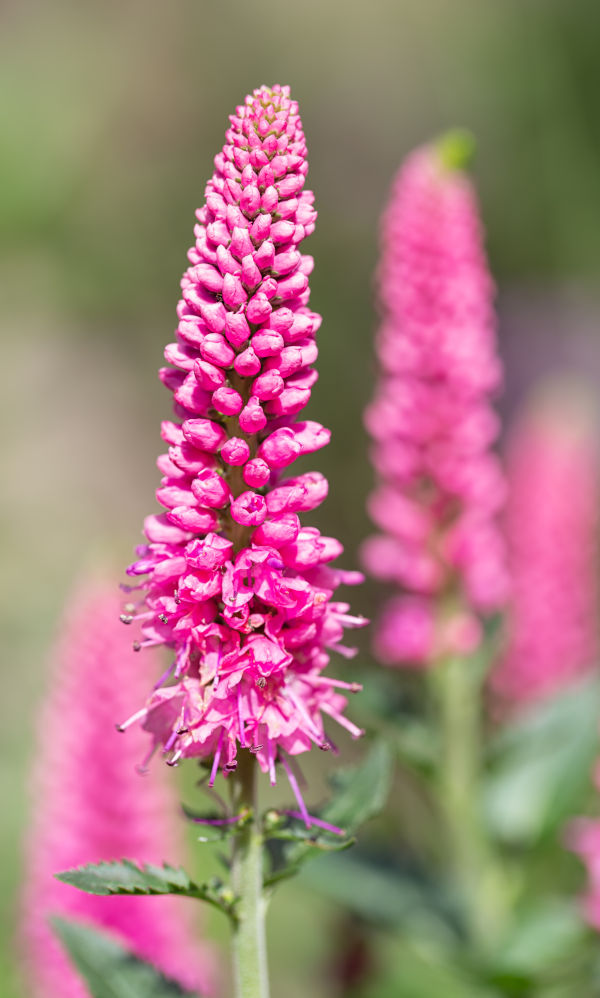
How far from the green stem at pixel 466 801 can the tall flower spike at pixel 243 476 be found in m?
1.51

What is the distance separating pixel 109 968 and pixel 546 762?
1.88 meters

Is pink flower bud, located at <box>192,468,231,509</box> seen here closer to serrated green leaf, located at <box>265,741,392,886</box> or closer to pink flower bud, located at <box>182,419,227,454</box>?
pink flower bud, located at <box>182,419,227,454</box>

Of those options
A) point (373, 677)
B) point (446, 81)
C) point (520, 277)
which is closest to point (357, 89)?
point (446, 81)

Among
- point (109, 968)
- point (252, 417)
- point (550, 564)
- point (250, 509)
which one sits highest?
point (550, 564)

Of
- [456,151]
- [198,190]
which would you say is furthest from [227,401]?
[198,190]

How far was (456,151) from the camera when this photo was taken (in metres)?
3.03

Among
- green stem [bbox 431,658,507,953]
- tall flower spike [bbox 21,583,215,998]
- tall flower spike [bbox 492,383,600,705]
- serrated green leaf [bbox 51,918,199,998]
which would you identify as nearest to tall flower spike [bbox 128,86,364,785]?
serrated green leaf [bbox 51,918,199,998]

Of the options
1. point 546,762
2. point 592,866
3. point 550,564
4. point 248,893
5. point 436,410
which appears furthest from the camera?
point 550,564

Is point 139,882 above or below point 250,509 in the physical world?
below

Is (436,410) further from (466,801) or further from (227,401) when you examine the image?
(227,401)

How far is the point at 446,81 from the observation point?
927 cm

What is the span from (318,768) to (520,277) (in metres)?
4.61

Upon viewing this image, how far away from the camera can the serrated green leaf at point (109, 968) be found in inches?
71.6

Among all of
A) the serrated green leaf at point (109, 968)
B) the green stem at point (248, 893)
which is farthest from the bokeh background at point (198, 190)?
the green stem at point (248, 893)
